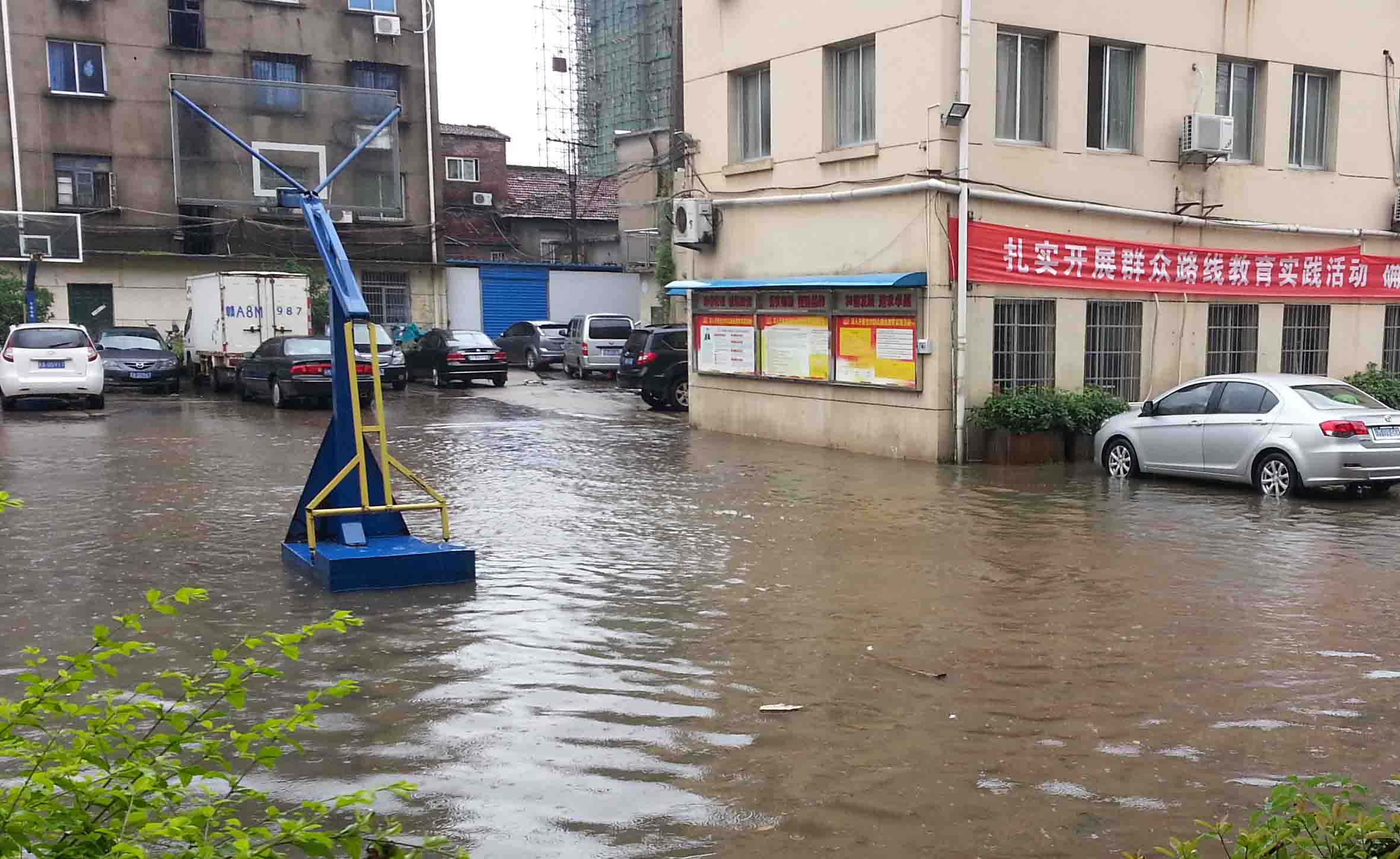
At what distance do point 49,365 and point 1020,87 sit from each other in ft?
59.2

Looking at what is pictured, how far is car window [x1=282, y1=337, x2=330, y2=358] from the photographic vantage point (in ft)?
80.8

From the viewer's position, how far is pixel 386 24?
38.4 meters

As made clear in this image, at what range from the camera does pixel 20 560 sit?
9.74 m

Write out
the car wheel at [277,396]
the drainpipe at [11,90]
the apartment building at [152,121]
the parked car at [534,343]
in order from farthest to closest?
1. the parked car at [534,343]
2. the apartment building at [152,121]
3. the drainpipe at [11,90]
4. the car wheel at [277,396]

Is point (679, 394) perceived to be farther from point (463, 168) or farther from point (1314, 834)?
point (463, 168)

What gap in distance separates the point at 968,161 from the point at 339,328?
9.61m

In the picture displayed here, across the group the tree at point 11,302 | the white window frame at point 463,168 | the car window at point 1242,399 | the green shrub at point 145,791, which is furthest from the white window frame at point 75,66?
the green shrub at point 145,791

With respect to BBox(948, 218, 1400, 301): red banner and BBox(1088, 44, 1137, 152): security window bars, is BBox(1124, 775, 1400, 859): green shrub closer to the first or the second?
BBox(948, 218, 1400, 301): red banner

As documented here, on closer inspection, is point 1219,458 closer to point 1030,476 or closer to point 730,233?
point 1030,476

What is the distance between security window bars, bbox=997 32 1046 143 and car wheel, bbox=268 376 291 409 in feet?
49.2

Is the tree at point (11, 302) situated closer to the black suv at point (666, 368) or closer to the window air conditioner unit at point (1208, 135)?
the black suv at point (666, 368)

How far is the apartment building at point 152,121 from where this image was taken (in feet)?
113

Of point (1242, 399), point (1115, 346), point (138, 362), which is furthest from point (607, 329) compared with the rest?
point (1242, 399)

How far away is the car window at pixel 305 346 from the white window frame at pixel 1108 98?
14.9 meters
